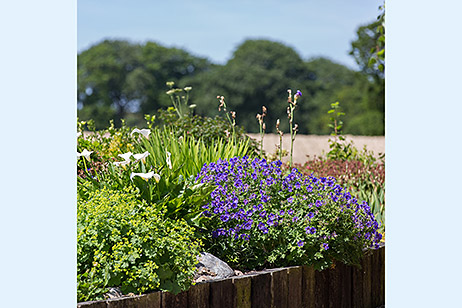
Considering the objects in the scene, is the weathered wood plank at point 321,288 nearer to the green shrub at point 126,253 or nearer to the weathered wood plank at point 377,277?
the weathered wood plank at point 377,277

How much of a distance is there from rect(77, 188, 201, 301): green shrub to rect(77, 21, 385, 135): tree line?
22940mm

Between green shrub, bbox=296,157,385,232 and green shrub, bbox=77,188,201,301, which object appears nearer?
green shrub, bbox=77,188,201,301

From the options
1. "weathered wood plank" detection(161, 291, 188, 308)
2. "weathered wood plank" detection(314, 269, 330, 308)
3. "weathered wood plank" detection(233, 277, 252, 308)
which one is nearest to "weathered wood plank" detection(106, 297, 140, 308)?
"weathered wood plank" detection(161, 291, 188, 308)

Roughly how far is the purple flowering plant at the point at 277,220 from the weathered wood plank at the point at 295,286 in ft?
0.27

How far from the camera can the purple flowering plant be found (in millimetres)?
2879

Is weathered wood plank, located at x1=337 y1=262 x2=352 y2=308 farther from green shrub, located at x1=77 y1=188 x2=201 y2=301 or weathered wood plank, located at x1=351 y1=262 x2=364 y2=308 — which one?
green shrub, located at x1=77 y1=188 x2=201 y2=301

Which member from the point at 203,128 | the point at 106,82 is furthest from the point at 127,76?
the point at 203,128

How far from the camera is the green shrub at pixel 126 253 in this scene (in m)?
2.30

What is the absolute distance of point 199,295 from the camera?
2447 mm

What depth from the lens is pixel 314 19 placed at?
28359 millimetres
